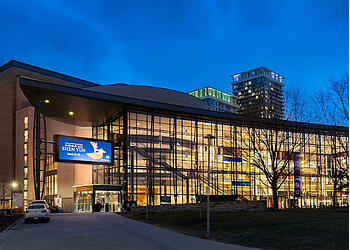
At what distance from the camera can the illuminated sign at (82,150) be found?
4591 cm

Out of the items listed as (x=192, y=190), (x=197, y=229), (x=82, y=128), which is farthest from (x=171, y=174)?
(x=197, y=229)

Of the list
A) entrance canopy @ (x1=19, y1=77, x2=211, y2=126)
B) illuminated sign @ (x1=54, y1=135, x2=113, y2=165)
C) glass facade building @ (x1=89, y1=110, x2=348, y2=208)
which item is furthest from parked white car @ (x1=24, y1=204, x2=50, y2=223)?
glass facade building @ (x1=89, y1=110, x2=348, y2=208)

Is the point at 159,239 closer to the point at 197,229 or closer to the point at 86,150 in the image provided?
the point at 197,229

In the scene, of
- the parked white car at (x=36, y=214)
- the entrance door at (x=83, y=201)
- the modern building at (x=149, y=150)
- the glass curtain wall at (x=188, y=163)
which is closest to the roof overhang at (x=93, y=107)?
the modern building at (x=149, y=150)

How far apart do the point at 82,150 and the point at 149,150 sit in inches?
386

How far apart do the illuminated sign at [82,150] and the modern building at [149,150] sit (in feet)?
0.39

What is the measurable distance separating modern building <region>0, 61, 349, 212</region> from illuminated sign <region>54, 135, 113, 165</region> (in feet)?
0.39

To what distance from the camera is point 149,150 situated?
54.3 m

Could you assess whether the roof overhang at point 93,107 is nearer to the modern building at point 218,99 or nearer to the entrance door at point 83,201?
the entrance door at point 83,201

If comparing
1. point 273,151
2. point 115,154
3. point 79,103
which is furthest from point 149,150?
point 273,151

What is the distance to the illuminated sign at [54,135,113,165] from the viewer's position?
45.9 metres

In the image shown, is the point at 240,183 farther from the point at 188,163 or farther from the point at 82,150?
the point at 82,150

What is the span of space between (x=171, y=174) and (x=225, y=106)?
422 ft

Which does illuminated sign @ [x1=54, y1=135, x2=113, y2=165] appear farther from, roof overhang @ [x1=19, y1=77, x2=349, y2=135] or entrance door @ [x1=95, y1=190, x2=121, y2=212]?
roof overhang @ [x1=19, y1=77, x2=349, y2=135]
